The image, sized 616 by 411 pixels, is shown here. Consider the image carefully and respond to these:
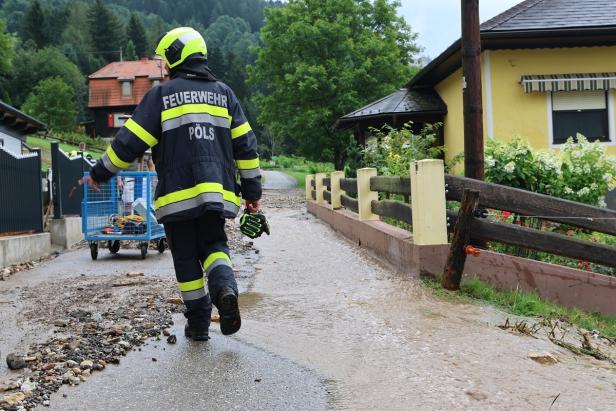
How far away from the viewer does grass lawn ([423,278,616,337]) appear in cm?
582

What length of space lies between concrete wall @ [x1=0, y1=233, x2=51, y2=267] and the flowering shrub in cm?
694

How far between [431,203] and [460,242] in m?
0.59

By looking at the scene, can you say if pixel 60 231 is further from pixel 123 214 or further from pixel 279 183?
pixel 279 183

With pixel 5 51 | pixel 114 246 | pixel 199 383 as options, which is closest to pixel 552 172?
pixel 199 383

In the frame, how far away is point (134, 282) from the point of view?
24.2 feet

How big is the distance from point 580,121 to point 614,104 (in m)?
0.85

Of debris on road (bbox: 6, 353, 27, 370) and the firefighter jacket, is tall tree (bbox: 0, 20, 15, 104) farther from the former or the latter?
debris on road (bbox: 6, 353, 27, 370)

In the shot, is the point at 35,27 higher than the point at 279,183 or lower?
higher

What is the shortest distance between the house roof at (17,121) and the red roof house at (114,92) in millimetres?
47330

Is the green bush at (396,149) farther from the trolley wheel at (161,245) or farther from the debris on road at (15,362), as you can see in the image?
the debris on road at (15,362)

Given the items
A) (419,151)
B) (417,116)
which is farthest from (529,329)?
(417,116)

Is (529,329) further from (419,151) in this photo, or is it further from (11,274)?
(419,151)

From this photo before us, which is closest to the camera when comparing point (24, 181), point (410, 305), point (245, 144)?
point (245, 144)

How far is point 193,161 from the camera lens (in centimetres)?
436
